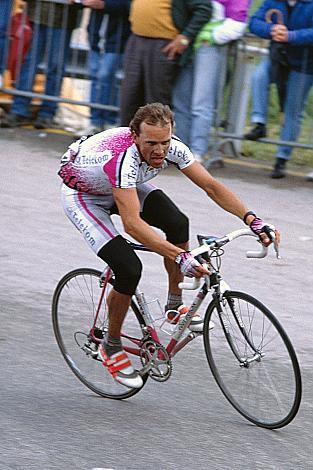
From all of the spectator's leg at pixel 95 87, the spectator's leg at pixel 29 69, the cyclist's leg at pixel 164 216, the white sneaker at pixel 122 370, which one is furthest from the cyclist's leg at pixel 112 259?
the spectator's leg at pixel 29 69

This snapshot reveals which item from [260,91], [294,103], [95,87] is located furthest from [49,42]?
[294,103]

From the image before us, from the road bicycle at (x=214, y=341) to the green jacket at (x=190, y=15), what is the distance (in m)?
5.14

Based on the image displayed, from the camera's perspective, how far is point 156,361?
622cm

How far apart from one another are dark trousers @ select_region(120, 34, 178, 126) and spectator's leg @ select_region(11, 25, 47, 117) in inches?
59.6

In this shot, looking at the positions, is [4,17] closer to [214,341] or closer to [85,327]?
[85,327]

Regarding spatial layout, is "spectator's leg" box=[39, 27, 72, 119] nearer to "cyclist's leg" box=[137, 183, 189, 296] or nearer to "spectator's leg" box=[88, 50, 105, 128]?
"spectator's leg" box=[88, 50, 105, 128]

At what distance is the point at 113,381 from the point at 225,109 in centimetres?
622

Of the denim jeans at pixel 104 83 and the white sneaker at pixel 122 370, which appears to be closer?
the white sneaker at pixel 122 370

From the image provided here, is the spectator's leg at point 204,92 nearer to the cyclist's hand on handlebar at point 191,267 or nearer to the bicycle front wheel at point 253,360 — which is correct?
the bicycle front wheel at point 253,360

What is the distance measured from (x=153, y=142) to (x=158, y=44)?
18.8 ft

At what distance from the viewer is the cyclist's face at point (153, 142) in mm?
5711

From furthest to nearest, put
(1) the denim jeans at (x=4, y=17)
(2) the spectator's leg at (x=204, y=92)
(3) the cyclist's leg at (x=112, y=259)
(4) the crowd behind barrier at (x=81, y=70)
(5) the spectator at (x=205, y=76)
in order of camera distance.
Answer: (1) the denim jeans at (x=4, y=17) < (4) the crowd behind barrier at (x=81, y=70) < (2) the spectator's leg at (x=204, y=92) < (5) the spectator at (x=205, y=76) < (3) the cyclist's leg at (x=112, y=259)

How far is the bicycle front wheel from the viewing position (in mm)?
5754

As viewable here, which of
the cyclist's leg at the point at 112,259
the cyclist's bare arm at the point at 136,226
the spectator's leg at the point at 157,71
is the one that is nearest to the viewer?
the cyclist's bare arm at the point at 136,226
